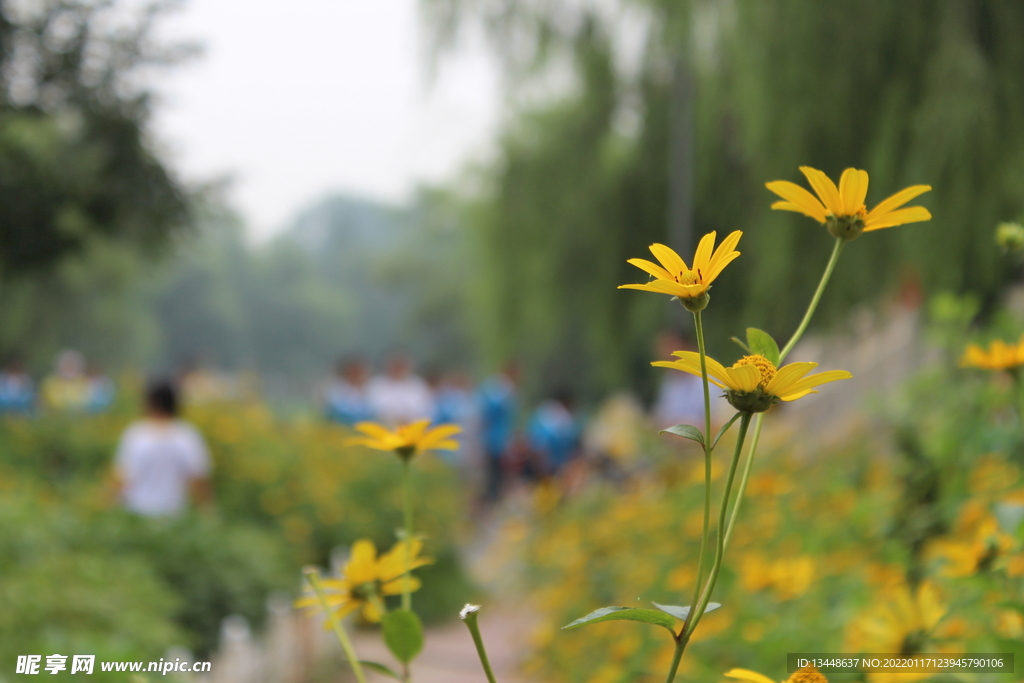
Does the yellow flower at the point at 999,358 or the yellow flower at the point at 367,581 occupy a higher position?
the yellow flower at the point at 999,358

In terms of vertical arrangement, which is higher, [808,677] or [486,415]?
[486,415]

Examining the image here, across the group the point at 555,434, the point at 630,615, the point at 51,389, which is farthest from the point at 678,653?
the point at 51,389

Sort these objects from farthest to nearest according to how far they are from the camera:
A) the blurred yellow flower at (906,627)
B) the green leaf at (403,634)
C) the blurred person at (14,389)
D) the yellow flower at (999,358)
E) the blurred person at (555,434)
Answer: the blurred person at (14,389) < the blurred person at (555,434) < the blurred yellow flower at (906,627) < the yellow flower at (999,358) < the green leaf at (403,634)

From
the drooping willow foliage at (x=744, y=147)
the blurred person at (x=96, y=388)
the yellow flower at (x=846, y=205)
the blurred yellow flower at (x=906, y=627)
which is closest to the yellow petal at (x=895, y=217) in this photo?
the yellow flower at (x=846, y=205)

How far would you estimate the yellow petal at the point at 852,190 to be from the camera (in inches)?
21.2

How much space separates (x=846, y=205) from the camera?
1.81ft

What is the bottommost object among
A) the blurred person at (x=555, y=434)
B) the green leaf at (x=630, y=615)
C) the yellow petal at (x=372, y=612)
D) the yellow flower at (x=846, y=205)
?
the green leaf at (x=630, y=615)

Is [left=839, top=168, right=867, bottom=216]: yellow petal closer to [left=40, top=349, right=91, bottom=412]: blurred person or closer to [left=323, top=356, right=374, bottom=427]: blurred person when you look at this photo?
[left=323, top=356, right=374, bottom=427]: blurred person

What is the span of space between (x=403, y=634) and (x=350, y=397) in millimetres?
6459

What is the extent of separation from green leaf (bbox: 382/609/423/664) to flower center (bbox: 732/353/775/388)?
0.27 m

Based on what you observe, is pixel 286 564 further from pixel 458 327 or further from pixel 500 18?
pixel 458 327

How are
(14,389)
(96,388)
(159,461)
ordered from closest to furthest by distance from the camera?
(159,461) → (14,389) → (96,388)

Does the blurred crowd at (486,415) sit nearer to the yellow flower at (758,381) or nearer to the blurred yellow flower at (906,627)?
the blurred yellow flower at (906,627)

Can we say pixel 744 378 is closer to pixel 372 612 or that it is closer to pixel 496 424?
pixel 372 612
